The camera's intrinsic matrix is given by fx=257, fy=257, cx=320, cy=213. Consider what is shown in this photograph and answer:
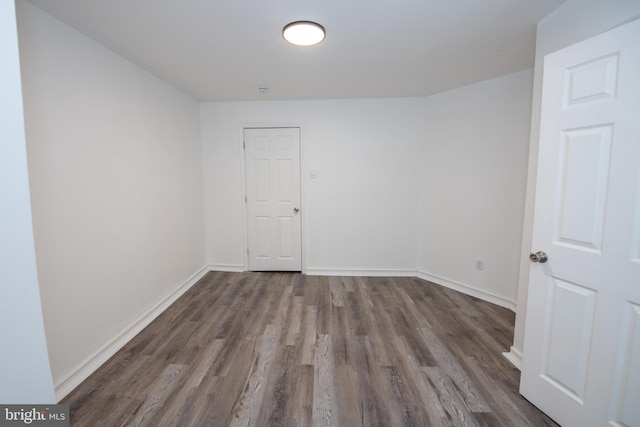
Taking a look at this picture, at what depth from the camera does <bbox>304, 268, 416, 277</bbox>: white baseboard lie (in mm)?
3662

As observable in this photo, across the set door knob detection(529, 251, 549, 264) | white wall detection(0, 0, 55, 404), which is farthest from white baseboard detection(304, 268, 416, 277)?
white wall detection(0, 0, 55, 404)

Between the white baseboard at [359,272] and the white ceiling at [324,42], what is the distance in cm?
241

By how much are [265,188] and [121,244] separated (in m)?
1.88

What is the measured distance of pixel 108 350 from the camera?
1.98 meters

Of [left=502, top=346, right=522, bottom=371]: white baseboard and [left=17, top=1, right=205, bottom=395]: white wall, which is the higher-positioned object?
[left=17, top=1, right=205, bottom=395]: white wall

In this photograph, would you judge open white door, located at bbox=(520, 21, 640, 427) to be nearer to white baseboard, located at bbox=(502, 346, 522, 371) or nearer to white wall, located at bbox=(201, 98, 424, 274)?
white baseboard, located at bbox=(502, 346, 522, 371)

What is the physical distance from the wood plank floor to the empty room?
17 mm

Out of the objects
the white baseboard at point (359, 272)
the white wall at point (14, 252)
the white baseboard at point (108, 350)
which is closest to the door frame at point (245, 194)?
the white baseboard at point (359, 272)

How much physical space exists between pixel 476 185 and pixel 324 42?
2264 millimetres

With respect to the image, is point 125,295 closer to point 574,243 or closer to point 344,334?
point 344,334

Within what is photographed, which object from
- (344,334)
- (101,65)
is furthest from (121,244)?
(344,334)

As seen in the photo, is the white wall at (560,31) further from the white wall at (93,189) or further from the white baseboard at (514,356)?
the white wall at (93,189)

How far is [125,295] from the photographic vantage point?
221 cm

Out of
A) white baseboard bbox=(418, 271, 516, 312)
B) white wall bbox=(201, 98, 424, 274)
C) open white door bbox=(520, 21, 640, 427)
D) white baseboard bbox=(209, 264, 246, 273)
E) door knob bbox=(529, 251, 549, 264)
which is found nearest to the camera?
open white door bbox=(520, 21, 640, 427)
